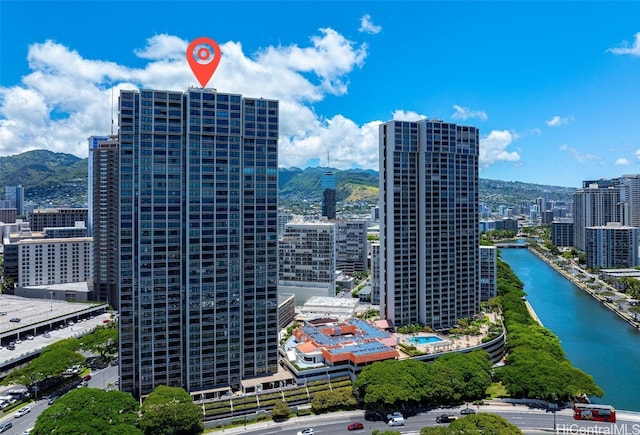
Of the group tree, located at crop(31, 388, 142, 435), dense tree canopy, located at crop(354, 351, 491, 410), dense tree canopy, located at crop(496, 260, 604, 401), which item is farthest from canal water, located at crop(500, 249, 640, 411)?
tree, located at crop(31, 388, 142, 435)

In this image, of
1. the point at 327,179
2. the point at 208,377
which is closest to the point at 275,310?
the point at 208,377

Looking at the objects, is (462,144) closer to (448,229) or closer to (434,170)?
(434,170)

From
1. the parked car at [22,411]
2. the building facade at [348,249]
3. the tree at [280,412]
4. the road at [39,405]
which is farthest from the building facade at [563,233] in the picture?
the parked car at [22,411]

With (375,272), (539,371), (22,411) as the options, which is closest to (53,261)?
(22,411)

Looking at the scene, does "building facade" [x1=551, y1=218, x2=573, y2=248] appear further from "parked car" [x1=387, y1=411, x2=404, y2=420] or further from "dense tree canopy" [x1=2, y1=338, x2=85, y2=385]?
"dense tree canopy" [x1=2, y1=338, x2=85, y2=385]

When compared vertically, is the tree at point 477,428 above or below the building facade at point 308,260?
below

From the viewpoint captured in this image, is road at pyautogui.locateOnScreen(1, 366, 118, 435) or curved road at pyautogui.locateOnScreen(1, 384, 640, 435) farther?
road at pyautogui.locateOnScreen(1, 366, 118, 435)

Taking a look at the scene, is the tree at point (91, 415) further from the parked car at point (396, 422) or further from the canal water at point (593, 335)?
the canal water at point (593, 335)
